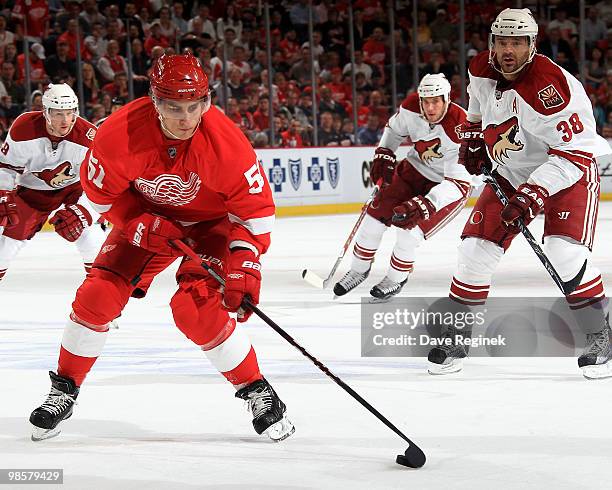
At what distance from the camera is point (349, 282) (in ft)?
20.0

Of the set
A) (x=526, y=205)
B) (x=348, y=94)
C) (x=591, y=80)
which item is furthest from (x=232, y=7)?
(x=526, y=205)

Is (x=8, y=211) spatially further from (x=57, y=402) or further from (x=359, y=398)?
(x=359, y=398)

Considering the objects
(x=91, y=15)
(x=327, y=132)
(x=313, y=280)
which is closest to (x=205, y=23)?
(x=91, y=15)

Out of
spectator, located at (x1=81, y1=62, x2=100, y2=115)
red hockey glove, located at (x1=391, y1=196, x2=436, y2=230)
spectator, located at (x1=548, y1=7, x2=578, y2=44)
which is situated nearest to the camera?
red hockey glove, located at (x1=391, y1=196, x2=436, y2=230)

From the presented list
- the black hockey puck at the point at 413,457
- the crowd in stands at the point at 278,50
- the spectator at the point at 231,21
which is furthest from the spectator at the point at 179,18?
the black hockey puck at the point at 413,457

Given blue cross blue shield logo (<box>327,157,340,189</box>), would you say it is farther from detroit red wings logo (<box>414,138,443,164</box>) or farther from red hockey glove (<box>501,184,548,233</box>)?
red hockey glove (<box>501,184,548,233</box>)

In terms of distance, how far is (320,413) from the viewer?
3.33 m

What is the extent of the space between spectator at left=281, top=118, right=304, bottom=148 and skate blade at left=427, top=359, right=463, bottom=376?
8342 mm

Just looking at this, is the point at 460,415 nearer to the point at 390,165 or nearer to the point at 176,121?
the point at 176,121

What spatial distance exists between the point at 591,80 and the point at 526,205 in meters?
11.0

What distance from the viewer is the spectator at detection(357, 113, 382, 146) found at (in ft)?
42.9

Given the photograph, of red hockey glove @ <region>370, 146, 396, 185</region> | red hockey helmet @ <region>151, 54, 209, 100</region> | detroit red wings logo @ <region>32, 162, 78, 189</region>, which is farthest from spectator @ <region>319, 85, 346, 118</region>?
red hockey helmet @ <region>151, 54, 209, 100</region>

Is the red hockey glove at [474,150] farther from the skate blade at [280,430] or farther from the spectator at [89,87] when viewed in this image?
the spectator at [89,87]

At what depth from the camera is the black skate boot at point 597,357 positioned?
12.6ft
